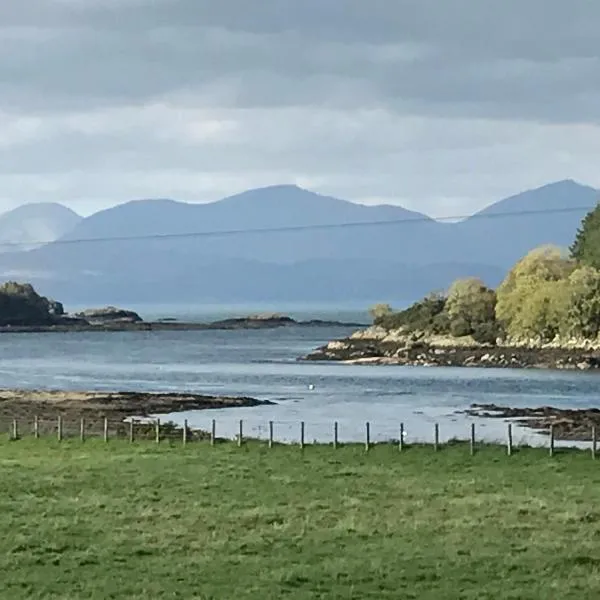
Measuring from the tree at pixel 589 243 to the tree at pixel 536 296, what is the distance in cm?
146

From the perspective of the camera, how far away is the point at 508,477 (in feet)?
108

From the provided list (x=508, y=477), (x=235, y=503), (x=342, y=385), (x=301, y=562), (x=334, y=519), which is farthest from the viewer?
(x=342, y=385)

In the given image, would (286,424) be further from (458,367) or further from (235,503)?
(458,367)

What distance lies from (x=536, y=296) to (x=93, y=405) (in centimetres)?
6351

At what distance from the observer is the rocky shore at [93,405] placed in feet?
191

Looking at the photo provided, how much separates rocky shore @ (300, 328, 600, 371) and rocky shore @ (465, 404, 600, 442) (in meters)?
41.7

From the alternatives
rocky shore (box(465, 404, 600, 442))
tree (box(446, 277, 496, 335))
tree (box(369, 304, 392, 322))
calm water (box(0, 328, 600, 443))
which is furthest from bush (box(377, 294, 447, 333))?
rocky shore (box(465, 404, 600, 442))

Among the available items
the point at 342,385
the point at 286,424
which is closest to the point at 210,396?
the point at 342,385

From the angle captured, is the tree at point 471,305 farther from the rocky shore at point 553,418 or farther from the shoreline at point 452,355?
the rocky shore at point 553,418

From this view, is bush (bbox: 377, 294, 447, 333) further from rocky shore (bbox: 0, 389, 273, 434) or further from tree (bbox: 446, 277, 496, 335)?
rocky shore (bbox: 0, 389, 273, 434)

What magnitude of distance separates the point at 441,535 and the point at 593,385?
6799 centimetres

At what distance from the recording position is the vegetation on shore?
120750 mm

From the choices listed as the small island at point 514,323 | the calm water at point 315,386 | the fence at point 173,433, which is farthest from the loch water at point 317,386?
the small island at point 514,323

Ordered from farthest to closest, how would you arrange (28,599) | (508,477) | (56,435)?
(56,435) < (508,477) < (28,599)
